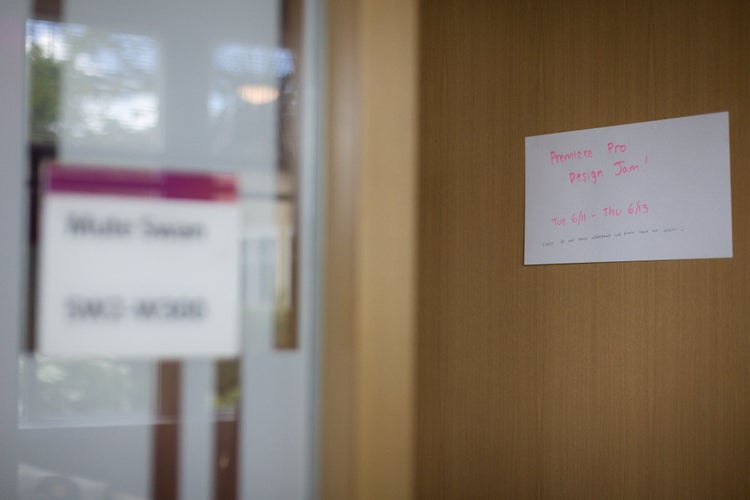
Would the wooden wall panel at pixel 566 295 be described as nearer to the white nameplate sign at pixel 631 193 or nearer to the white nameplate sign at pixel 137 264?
the white nameplate sign at pixel 631 193

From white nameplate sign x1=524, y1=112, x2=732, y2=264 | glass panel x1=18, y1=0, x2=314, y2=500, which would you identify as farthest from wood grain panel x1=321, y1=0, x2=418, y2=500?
white nameplate sign x1=524, y1=112, x2=732, y2=264

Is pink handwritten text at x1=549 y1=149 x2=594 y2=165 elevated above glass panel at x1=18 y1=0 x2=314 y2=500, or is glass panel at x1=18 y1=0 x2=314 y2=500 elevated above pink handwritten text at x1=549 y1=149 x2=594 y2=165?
pink handwritten text at x1=549 y1=149 x2=594 y2=165

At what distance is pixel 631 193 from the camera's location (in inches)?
47.0

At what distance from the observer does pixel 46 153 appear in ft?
2.00

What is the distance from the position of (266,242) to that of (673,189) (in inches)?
31.9

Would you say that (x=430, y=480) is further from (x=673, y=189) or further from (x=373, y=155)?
(x=373, y=155)

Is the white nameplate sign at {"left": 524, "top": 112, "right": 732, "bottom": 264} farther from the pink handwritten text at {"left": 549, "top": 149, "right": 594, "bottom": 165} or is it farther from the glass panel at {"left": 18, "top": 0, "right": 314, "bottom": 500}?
the glass panel at {"left": 18, "top": 0, "right": 314, "bottom": 500}

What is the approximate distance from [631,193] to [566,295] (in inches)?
9.0

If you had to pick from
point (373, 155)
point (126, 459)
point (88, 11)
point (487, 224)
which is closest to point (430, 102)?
point (487, 224)

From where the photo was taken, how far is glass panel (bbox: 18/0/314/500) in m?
0.61

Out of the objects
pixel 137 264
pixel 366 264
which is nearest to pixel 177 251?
pixel 137 264

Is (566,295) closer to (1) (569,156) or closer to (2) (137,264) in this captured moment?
(1) (569,156)

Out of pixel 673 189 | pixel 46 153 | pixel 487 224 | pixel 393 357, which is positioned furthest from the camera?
pixel 487 224

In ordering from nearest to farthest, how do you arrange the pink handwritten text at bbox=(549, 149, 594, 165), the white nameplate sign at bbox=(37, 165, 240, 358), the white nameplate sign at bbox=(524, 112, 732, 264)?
the white nameplate sign at bbox=(37, 165, 240, 358), the white nameplate sign at bbox=(524, 112, 732, 264), the pink handwritten text at bbox=(549, 149, 594, 165)
